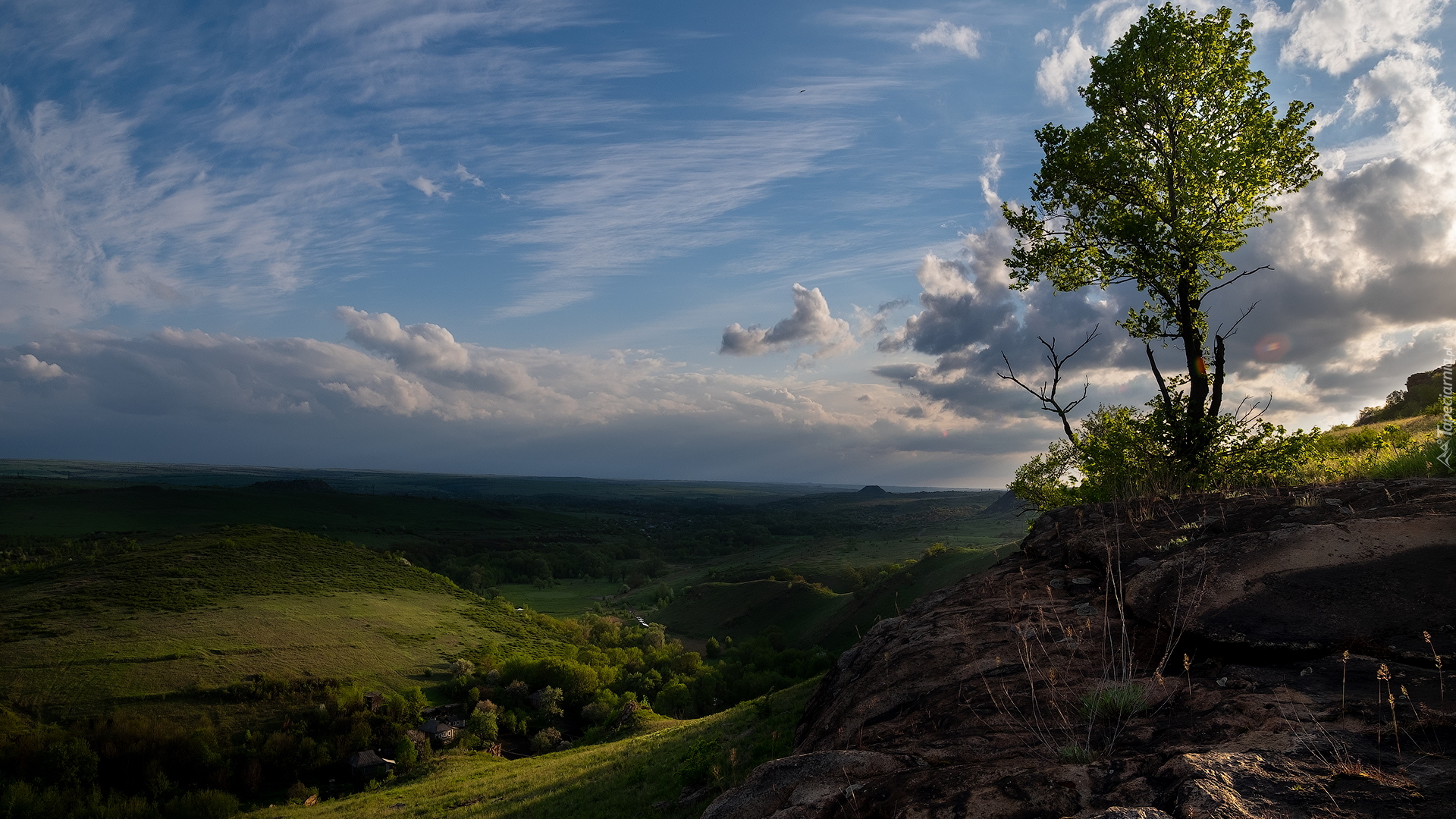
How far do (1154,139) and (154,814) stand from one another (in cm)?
6453

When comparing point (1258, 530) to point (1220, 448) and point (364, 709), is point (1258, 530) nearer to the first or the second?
point (1220, 448)

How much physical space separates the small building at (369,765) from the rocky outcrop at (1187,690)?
5006cm

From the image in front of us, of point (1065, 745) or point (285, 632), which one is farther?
point (285, 632)

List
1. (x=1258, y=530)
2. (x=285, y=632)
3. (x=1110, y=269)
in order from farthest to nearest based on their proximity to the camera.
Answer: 1. (x=285, y=632)
2. (x=1110, y=269)
3. (x=1258, y=530)

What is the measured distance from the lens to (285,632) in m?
65.9

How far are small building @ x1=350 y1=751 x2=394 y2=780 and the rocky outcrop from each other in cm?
5006

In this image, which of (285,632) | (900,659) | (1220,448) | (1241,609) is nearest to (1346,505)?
(1241,609)

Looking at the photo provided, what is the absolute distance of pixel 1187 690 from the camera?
627cm

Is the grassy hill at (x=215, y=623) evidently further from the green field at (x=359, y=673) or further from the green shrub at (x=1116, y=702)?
the green shrub at (x=1116, y=702)

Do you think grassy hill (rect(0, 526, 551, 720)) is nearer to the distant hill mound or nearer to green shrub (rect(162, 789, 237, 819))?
green shrub (rect(162, 789, 237, 819))

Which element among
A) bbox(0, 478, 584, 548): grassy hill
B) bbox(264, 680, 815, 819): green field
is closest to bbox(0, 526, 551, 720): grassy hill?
bbox(264, 680, 815, 819): green field

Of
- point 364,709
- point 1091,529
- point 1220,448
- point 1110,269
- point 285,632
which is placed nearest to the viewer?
point 1091,529

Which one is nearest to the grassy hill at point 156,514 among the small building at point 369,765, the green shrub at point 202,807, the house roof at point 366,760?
the house roof at point 366,760

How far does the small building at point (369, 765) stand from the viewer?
4638 cm
